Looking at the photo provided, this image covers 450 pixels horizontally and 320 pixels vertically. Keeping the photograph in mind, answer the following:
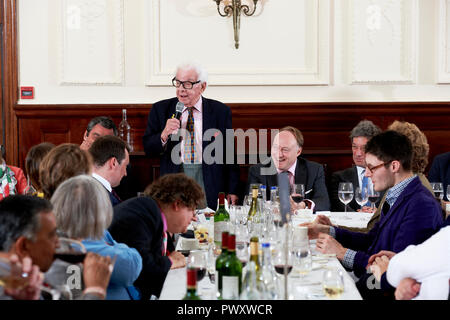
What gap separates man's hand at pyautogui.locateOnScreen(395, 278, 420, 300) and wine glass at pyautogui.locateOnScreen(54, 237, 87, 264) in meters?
1.07

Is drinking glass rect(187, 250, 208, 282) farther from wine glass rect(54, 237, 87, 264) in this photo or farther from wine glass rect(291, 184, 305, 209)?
wine glass rect(291, 184, 305, 209)

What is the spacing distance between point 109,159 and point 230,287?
4.97 ft

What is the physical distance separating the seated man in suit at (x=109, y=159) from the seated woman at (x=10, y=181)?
1.20m

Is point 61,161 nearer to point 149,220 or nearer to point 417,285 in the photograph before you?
point 149,220

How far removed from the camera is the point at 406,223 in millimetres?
2594

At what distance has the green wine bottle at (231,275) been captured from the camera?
75.1 inches

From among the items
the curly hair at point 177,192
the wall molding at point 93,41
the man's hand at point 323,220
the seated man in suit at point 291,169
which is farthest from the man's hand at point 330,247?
the wall molding at point 93,41

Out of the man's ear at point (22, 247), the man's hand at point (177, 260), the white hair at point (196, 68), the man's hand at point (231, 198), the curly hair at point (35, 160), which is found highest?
the white hair at point (196, 68)

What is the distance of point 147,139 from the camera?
15.5 feet

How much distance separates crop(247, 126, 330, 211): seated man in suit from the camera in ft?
14.7

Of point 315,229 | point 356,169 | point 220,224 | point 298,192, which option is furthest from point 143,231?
point 356,169

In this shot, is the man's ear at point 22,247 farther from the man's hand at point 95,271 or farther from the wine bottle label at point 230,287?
the wine bottle label at point 230,287

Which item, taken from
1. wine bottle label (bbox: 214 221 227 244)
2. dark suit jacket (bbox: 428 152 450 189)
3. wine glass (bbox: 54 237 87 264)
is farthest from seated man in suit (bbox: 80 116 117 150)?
wine glass (bbox: 54 237 87 264)

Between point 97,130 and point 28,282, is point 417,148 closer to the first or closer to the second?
point 28,282
